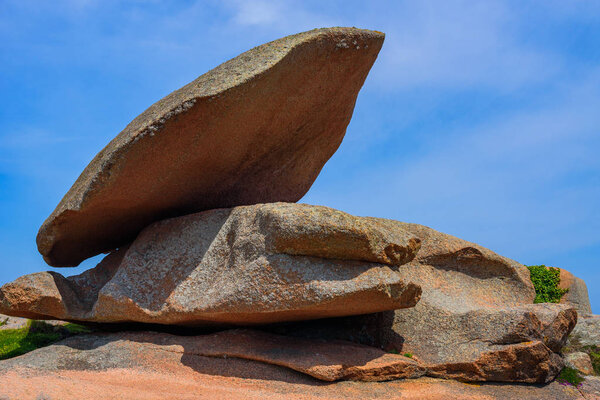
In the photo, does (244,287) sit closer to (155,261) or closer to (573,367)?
(155,261)

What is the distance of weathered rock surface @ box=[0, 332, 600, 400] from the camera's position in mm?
6969

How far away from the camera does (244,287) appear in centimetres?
779

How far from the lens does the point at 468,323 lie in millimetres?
9102

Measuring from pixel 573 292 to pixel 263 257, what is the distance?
342 inches

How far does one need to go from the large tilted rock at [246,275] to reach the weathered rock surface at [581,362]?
385cm

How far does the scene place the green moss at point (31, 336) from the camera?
11.3 m

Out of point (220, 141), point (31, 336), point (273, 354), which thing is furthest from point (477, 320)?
point (31, 336)

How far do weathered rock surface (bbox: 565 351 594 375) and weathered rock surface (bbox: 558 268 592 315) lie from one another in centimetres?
213

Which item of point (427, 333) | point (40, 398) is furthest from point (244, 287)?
point (427, 333)

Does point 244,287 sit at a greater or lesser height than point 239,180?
lesser

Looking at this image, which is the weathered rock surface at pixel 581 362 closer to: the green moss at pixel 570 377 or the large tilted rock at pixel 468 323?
the green moss at pixel 570 377

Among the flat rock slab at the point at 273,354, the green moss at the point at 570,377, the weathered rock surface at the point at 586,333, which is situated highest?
the weathered rock surface at the point at 586,333

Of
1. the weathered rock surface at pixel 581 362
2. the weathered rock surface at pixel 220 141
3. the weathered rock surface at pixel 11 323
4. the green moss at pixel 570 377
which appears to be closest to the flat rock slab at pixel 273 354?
the weathered rock surface at pixel 220 141

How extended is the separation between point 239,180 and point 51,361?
451 cm
